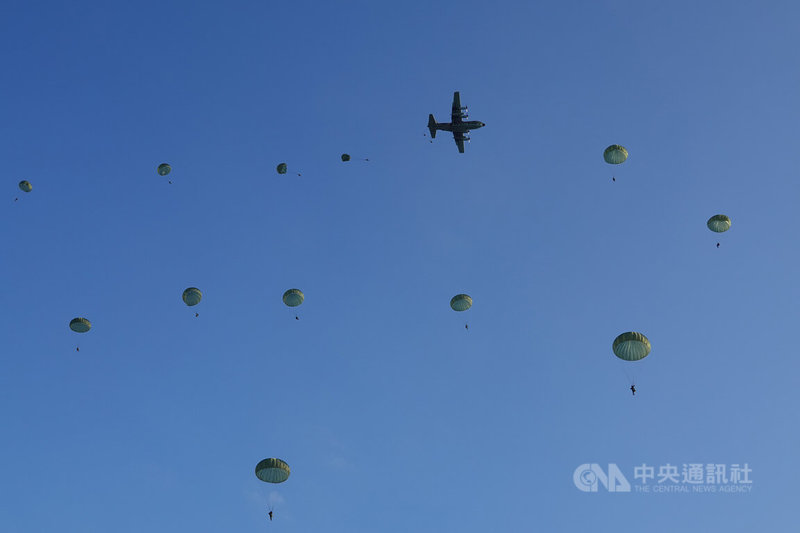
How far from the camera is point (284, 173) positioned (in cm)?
6344

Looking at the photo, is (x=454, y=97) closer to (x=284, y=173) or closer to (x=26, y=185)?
(x=284, y=173)

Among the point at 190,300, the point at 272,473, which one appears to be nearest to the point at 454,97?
the point at 190,300

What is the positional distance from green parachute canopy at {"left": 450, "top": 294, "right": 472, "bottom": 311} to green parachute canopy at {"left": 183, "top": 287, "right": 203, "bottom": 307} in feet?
74.1

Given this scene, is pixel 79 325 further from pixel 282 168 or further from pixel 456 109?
pixel 456 109

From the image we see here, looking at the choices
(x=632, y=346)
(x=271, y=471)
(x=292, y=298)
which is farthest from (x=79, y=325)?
(x=632, y=346)

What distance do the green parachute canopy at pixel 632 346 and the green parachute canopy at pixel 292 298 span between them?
88.6 feet

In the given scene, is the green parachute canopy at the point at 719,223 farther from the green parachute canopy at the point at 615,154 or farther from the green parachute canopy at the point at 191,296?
the green parachute canopy at the point at 191,296

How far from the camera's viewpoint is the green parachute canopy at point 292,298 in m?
57.9

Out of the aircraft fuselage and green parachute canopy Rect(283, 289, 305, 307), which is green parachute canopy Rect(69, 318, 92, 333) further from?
the aircraft fuselage

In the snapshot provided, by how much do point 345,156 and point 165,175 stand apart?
1771 cm

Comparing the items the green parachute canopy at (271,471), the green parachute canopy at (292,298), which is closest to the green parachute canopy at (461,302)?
the green parachute canopy at (292,298)

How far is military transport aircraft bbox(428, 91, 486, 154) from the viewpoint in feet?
265

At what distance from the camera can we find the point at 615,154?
56125 millimetres

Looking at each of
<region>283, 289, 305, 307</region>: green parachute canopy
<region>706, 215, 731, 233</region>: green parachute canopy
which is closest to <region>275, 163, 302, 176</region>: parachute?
<region>283, 289, 305, 307</region>: green parachute canopy
